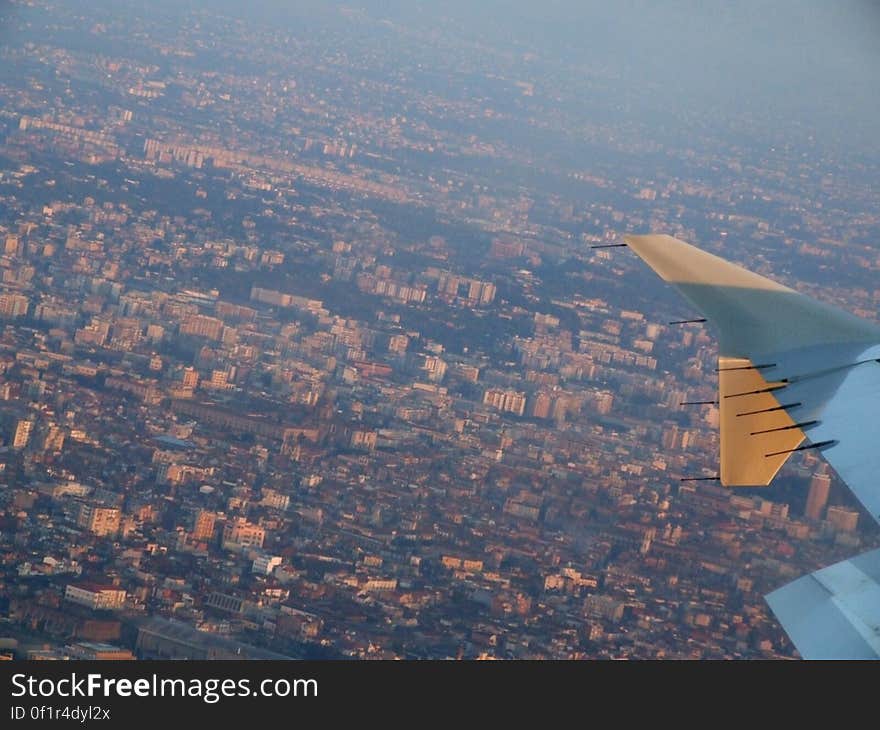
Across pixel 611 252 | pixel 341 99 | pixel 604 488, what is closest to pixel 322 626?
pixel 604 488

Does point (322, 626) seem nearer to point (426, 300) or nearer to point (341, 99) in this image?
point (426, 300)

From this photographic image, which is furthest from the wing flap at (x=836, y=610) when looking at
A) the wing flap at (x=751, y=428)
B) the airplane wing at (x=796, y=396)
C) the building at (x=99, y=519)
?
the building at (x=99, y=519)

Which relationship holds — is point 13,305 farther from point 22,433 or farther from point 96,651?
point 96,651

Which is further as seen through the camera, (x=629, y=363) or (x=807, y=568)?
(x=629, y=363)

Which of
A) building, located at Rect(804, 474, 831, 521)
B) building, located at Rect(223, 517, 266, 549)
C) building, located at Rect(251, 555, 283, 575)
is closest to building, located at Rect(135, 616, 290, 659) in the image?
building, located at Rect(251, 555, 283, 575)

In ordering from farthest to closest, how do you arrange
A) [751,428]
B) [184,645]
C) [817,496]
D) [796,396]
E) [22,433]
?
[22,433]
[817,496]
[184,645]
[796,396]
[751,428]

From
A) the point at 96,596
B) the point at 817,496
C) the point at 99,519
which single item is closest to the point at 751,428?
the point at 96,596
